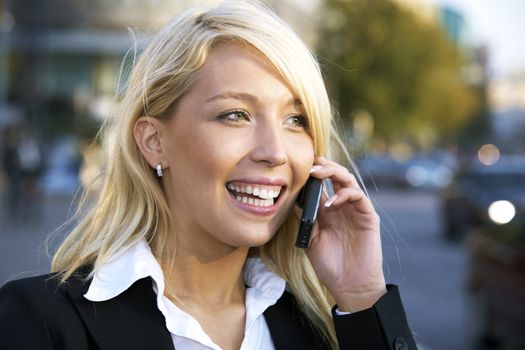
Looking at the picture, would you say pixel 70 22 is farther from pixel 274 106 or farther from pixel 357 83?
pixel 274 106

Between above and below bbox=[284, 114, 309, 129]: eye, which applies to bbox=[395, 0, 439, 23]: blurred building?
above

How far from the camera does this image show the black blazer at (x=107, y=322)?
2.36 metres

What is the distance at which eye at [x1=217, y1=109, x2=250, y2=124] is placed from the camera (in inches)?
101

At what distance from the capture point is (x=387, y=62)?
167 ft

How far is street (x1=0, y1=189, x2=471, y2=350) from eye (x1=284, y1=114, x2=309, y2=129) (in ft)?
1.36

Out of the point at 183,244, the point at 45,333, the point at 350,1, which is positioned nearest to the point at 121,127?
the point at 183,244

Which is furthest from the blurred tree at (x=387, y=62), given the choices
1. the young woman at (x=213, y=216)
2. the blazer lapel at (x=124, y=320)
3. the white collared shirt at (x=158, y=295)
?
the blazer lapel at (x=124, y=320)

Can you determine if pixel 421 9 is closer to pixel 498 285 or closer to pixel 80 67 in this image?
pixel 80 67

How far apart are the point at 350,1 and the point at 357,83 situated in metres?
4.52

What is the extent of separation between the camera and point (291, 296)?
2.90 m

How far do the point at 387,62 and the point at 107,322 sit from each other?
162 ft

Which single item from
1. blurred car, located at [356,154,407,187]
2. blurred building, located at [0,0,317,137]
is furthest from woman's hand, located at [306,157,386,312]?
blurred car, located at [356,154,407,187]

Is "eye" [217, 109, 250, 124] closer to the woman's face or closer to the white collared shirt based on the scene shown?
the woman's face

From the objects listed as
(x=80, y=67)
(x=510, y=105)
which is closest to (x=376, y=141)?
(x=80, y=67)
